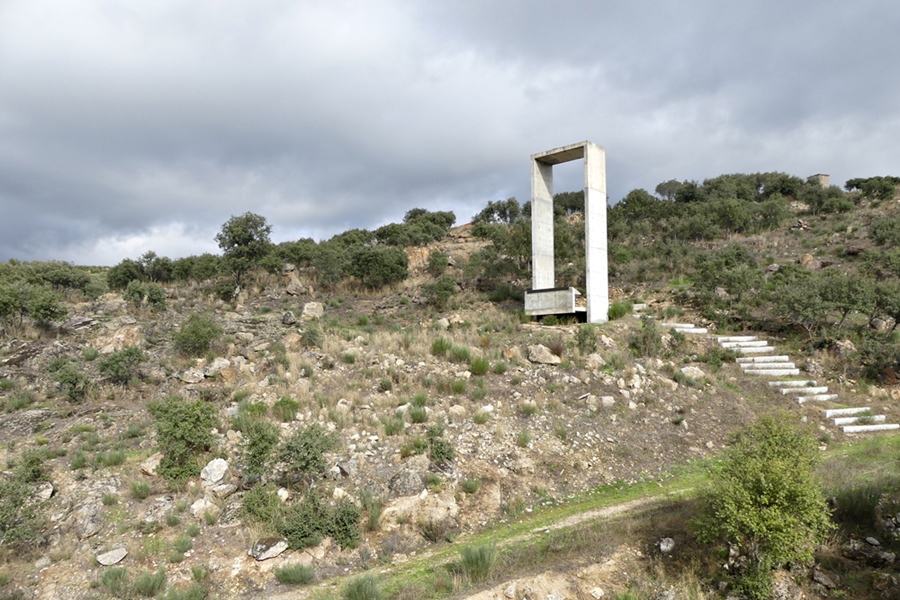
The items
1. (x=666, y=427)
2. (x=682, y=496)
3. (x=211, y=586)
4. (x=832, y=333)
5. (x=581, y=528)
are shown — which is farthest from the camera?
(x=832, y=333)

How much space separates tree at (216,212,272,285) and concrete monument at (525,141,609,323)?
40.3ft

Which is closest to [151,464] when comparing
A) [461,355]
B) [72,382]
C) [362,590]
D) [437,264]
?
[72,382]

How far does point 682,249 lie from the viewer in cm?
2655

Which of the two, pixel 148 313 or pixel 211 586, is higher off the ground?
pixel 148 313

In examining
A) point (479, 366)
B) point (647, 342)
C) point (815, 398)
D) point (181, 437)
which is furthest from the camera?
point (647, 342)

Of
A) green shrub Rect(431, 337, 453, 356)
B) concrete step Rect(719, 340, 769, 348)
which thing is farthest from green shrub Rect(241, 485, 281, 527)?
concrete step Rect(719, 340, 769, 348)

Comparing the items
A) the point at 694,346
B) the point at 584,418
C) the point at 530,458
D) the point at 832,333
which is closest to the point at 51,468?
the point at 530,458

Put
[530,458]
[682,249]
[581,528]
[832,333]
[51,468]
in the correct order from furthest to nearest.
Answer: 1. [682,249]
2. [832,333]
3. [530,458]
4. [51,468]
5. [581,528]

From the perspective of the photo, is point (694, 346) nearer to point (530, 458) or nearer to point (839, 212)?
point (530, 458)

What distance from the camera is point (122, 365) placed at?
12844mm

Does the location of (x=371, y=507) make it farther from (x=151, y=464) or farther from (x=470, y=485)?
(x=151, y=464)

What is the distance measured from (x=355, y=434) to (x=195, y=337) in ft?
22.6

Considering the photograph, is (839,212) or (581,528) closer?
(581,528)

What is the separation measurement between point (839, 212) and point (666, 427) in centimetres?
3077
